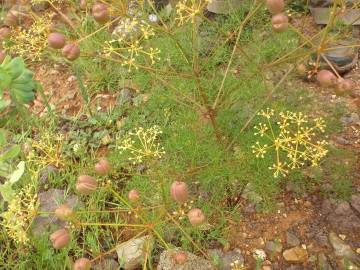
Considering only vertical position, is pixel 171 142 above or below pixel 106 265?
above

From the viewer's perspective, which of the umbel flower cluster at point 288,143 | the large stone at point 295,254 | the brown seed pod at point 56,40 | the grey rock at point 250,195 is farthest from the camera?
the grey rock at point 250,195

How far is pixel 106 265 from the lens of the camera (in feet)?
9.11

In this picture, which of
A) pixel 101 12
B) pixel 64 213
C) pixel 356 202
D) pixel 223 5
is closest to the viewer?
pixel 64 213

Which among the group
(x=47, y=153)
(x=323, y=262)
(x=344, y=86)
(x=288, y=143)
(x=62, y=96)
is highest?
(x=344, y=86)

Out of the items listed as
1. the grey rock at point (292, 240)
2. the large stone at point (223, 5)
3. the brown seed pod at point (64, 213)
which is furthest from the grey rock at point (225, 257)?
the large stone at point (223, 5)

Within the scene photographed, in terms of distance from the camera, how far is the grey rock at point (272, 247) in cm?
272

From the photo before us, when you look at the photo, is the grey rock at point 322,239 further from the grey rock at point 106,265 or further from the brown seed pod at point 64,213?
the brown seed pod at point 64,213

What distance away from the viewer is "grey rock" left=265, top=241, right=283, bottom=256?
272 cm

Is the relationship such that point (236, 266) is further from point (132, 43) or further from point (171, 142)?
point (132, 43)

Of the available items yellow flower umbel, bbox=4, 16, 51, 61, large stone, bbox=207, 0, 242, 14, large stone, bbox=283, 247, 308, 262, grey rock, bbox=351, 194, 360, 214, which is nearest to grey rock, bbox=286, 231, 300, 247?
large stone, bbox=283, 247, 308, 262

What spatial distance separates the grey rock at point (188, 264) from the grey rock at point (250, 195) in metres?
0.53

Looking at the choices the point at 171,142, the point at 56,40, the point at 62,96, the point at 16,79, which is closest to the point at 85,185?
the point at 56,40

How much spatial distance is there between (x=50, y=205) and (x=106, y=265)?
623 millimetres

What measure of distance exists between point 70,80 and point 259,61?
1602mm
